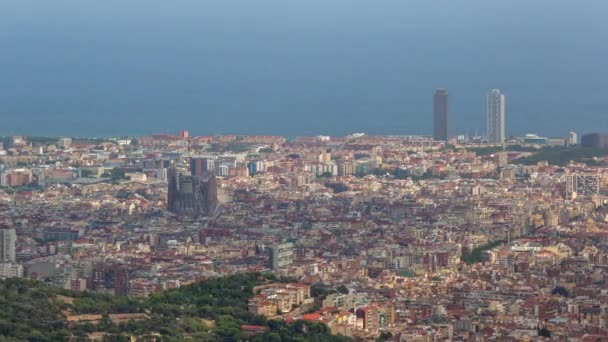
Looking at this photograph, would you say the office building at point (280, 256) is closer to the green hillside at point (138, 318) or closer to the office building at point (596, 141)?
the green hillside at point (138, 318)

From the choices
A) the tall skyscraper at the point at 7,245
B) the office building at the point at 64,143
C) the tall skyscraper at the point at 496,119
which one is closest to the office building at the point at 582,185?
the tall skyscraper at the point at 7,245

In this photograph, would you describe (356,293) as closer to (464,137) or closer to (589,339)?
(589,339)

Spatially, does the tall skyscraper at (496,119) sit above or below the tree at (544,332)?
above

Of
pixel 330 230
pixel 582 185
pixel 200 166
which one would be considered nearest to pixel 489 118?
pixel 200 166

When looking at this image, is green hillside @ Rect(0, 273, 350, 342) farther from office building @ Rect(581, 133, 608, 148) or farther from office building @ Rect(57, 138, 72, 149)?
office building @ Rect(57, 138, 72, 149)

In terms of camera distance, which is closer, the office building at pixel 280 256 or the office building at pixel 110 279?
the office building at pixel 110 279
